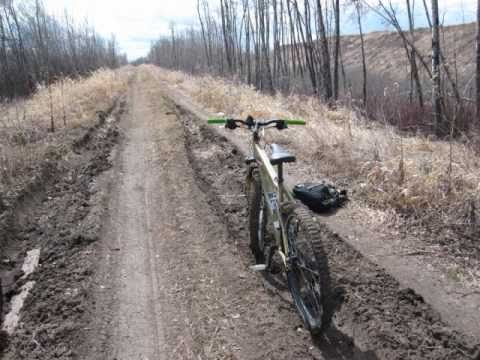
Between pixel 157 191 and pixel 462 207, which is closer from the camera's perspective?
pixel 462 207

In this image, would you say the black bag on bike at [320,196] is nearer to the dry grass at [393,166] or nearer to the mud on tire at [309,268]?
the dry grass at [393,166]

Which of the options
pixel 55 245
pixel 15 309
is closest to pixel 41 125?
pixel 55 245

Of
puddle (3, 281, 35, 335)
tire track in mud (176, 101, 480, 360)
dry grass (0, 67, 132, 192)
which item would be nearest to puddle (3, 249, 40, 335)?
puddle (3, 281, 35, 335)

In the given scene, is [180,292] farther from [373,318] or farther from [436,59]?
[436,59]

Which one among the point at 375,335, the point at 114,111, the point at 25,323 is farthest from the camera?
the point at 114,111

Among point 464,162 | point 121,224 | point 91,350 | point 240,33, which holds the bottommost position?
point 91,350

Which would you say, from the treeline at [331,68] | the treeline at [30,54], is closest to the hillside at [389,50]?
the treeline at [331,68]

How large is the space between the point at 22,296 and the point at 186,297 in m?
1.45

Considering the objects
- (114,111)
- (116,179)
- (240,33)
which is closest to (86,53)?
(240,33)

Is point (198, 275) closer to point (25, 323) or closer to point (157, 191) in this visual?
point (25, 323)

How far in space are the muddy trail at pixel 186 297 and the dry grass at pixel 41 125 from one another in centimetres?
121

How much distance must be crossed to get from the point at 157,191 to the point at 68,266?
224 cm

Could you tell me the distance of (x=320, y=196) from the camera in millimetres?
4465

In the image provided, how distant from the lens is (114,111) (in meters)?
13.1
